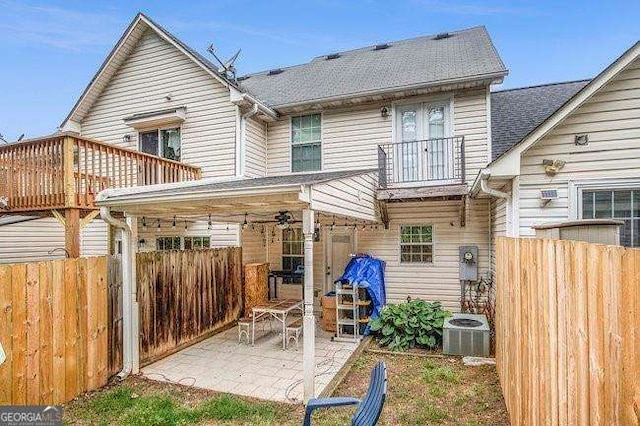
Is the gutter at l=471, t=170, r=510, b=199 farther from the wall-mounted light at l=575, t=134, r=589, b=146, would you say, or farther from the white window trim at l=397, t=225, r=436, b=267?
the white window trim at l=397, t=225, r=436, b=267

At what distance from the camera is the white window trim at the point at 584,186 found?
19.0 ft

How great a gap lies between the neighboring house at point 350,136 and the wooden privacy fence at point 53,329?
118 inches

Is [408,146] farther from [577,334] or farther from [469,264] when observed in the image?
[577,334]

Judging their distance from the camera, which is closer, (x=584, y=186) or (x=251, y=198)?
(x=251, y=198)

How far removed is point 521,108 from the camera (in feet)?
34.0

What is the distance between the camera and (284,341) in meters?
6.93

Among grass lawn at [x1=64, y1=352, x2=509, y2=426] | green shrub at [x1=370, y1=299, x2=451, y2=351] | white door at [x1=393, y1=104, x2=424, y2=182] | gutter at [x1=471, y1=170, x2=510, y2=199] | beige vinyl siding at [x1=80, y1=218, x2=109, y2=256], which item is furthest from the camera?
beige vinyl siding at [x1=80, y1=218, x2=109, y2=256]

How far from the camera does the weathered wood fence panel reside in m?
6.31

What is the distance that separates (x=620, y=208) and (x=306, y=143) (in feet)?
23.2

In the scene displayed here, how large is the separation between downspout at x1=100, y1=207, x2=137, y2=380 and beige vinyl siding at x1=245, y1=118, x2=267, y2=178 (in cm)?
411

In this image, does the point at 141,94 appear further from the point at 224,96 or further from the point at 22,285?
the point at 22,285

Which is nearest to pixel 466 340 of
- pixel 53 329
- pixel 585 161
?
pixel 585 161

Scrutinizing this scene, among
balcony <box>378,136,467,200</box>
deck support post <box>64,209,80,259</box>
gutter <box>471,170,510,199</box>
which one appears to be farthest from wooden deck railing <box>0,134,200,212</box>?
gutter <box>471,170,510,199</box>

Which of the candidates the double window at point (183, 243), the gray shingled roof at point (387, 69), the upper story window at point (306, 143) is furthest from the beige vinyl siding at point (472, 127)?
the double window at point (183, 243)
